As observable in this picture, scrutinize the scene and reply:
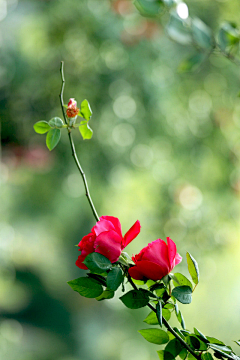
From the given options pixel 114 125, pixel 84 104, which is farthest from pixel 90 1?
pixel 84 104

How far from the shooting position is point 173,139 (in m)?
1.19

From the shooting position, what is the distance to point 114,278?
0.18m

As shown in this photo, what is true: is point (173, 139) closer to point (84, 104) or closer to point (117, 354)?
point (117, 354)

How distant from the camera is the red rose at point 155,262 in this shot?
0.18m

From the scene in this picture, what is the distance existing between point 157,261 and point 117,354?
1192 millimetres

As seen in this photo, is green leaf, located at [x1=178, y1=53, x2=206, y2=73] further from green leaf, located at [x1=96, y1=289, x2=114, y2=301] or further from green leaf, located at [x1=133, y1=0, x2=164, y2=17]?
green leaf, located at [x1=96, y1=289, x2=114, y2=301]

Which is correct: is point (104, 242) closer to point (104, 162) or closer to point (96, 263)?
point (96, 263)

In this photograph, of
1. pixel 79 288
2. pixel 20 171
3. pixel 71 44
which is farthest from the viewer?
pixel 20 171

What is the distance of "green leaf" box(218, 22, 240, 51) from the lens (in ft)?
0.93

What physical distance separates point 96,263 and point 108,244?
0.04 feet

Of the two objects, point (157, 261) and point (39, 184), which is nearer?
point (157, 261)

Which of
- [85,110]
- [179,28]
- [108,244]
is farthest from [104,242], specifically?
[179,28]

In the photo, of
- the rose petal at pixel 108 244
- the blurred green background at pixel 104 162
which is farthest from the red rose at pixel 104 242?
the blurred green background at pixel 104 162

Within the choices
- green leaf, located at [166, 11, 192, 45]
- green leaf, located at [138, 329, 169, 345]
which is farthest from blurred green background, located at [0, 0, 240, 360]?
green leaf, located at [138, 329, 169, 345]
